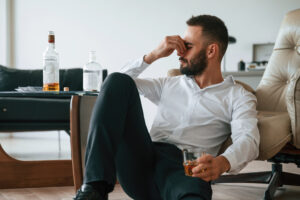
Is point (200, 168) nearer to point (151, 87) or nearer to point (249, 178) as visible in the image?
point (151, 87)

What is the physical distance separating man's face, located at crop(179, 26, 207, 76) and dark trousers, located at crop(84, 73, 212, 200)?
0.32 meters

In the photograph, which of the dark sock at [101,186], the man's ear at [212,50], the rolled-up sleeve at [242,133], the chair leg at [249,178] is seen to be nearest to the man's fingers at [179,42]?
the man's ear at [212,50]

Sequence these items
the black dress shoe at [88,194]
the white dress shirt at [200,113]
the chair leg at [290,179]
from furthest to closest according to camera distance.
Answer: the chair leg at [290,179]
the white dress shirt at [200,113]
the black dress shoe at [88,194]

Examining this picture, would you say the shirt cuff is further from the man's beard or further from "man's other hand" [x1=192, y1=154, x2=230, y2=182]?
the man's beard

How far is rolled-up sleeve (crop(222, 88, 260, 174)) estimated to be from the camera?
3.86ft

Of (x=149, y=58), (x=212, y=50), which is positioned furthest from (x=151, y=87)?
(x=212, y=50)

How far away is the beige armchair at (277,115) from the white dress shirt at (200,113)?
5.5 inches

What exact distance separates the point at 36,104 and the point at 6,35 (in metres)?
2.84

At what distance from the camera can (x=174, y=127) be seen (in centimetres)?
139

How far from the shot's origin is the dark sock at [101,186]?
1.05 meters

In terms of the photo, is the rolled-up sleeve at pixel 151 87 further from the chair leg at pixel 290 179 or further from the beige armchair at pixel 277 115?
the chair leg at pixel 290 179

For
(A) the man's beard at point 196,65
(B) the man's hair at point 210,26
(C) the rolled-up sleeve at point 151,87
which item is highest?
(B) the man's hair at point 210,26

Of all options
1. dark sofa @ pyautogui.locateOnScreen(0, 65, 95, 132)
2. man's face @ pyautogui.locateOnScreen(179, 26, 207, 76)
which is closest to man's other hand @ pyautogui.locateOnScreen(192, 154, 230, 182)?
man's face @ pyautogui.locateOnScreen(179, 26, 207, 76)

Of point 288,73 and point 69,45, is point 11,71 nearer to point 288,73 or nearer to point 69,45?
point 69,45
